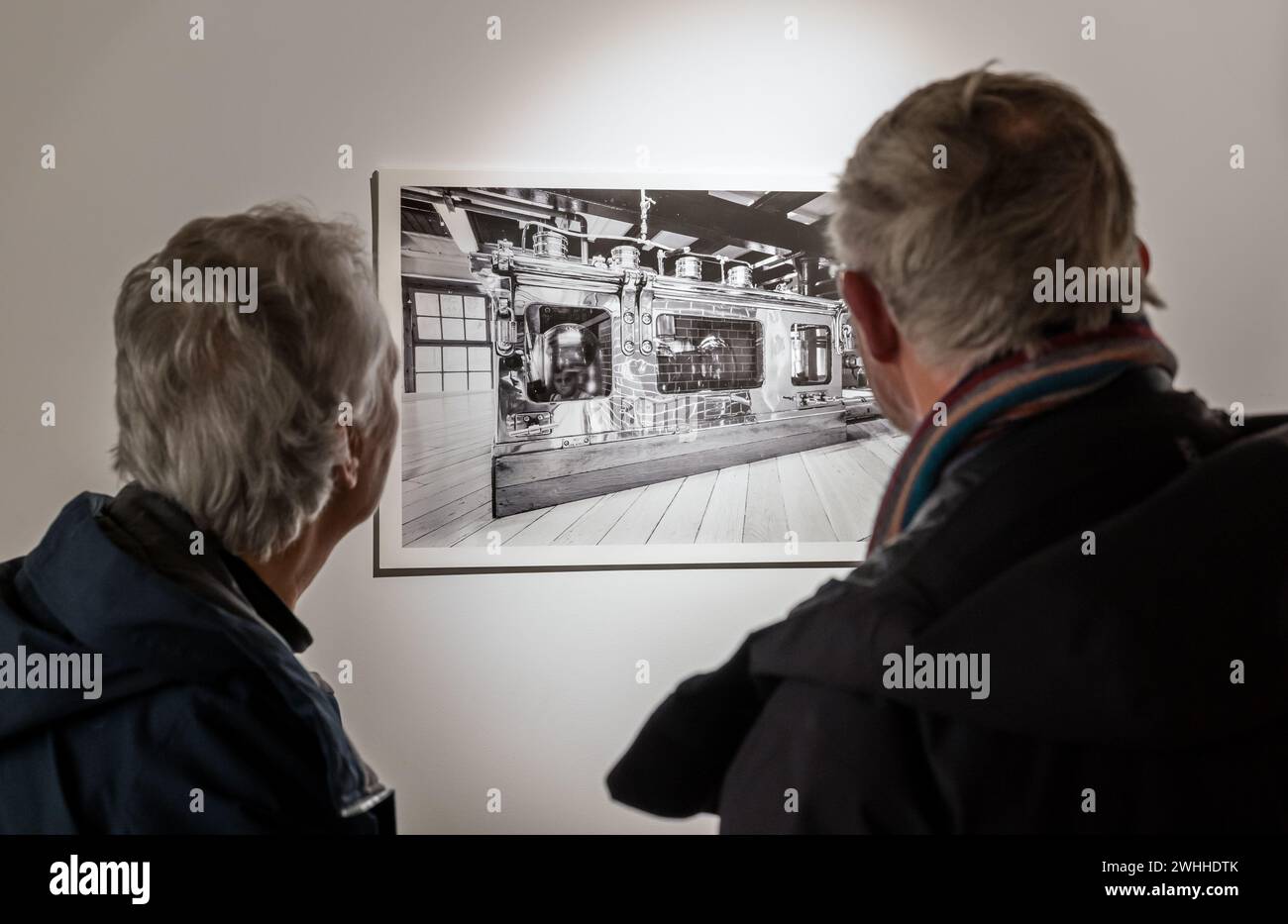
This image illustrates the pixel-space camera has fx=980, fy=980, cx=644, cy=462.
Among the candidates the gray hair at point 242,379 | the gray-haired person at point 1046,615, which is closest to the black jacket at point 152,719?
the gray hair at point 242,379

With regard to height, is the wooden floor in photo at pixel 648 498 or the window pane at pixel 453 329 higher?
the window pane at pixel 453 329

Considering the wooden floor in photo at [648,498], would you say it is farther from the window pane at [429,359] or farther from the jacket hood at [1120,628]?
the jacket hood at [1120,628]

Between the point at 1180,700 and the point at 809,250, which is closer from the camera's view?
the point at 1180,700

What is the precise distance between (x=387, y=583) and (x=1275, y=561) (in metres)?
1.97

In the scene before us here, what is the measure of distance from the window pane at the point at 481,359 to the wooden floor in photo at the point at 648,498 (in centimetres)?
6

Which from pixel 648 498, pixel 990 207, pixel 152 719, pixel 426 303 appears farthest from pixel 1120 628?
pixel 426 303

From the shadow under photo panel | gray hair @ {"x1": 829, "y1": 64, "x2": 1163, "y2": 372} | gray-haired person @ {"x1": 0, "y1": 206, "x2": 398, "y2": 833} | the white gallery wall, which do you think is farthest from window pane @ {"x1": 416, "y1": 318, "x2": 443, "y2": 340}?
gray hair @ {"x1": 829, "y1": 64, "x2": 1163, "y2": 372}

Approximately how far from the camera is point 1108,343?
0.66 metres

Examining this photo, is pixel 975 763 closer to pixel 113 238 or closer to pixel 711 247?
pixel 711 247

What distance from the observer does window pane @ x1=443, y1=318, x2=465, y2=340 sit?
7.55 feet

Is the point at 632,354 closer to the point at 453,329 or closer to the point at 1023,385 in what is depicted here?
the point at 453,329

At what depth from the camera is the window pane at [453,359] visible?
7.57 ft
